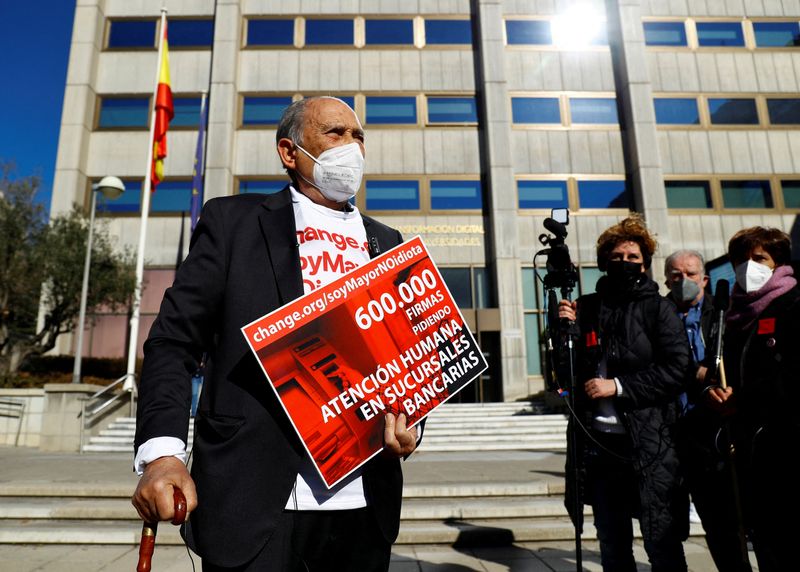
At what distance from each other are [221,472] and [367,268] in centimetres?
73

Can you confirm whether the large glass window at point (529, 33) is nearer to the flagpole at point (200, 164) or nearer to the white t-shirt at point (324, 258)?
the flagpole at point (200, 164)

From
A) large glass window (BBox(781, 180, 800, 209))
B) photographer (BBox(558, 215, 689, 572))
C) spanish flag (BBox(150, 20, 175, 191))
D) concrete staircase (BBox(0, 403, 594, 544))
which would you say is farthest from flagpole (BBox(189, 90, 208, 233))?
large glass window (BBox(781, 180, 800, 209))

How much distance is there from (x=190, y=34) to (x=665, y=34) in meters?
19.7

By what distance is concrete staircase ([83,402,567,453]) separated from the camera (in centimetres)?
1069

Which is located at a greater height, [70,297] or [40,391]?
[70,297]

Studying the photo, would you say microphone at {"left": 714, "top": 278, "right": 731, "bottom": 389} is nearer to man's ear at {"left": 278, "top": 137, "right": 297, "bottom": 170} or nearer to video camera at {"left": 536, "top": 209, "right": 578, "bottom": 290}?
video camera at {"left": 536, "top": 209, "right": 578, "bottom": 290}

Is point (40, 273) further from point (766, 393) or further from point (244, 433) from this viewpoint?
point (766, 393)

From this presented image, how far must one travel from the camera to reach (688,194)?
62.4 ft

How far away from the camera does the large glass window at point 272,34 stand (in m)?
20.3

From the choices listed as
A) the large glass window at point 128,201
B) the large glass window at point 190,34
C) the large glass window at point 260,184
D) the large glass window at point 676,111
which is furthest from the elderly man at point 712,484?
the large glass window at point 190,34

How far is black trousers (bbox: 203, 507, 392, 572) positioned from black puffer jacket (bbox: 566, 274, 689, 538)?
1.69 meters

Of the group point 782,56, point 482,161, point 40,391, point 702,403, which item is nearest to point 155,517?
point 702,403

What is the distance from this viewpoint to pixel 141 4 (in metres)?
20.6

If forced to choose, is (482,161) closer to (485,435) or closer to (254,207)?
(485,435)
